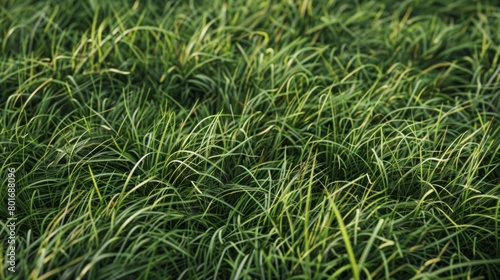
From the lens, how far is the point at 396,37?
3402 mm

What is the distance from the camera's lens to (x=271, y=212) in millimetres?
2242

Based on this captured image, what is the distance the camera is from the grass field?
2.10 meters

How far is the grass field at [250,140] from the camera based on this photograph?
Answer: 2096 mm

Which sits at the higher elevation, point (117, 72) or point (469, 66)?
point (117, 72)

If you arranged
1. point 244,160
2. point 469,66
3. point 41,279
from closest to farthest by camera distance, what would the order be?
point 41,279, point 244,160, point 469,66

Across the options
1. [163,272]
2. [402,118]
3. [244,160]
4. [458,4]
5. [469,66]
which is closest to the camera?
[163,272]

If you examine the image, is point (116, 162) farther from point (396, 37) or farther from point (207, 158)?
point (396, 37)

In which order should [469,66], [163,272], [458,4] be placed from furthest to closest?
[458,4] → [469,66] → [163,272]

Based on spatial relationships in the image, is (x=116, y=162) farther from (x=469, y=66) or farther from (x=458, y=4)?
(x=458, y=4)

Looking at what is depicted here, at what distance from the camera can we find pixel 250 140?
262 centimetres

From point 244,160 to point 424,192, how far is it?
75 centimetres

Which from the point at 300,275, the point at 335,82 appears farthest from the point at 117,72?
the point at 300,275

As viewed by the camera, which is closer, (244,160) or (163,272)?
(163,272)

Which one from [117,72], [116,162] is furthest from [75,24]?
[116,162]
